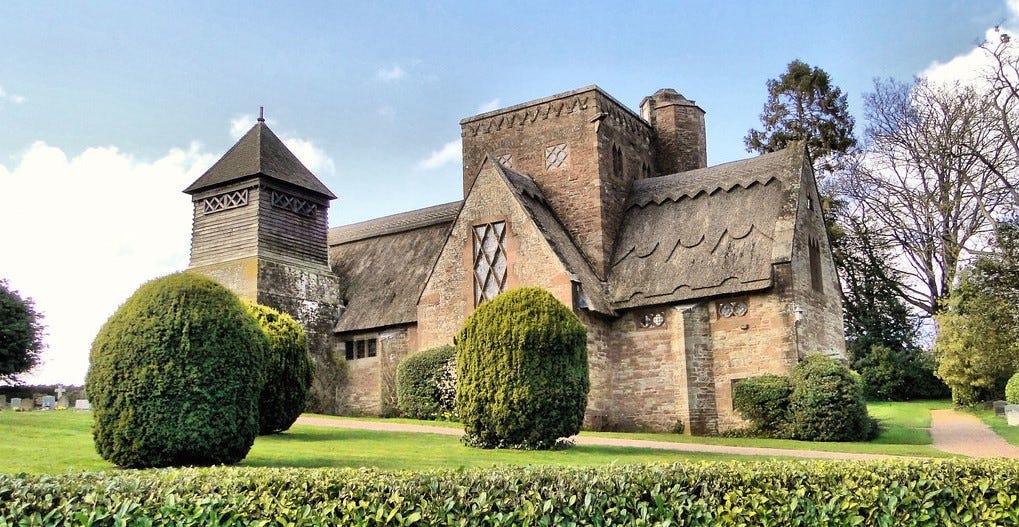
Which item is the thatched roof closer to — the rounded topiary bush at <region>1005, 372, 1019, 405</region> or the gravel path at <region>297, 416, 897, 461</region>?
the gravel path at <region>297, 416, 897, 461</region>

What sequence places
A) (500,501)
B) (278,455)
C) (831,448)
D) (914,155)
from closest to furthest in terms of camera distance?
1. (500,501)
2. (278,455)
3. (831,448)
4. (914,155)

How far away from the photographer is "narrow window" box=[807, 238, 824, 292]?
30297 millimetres

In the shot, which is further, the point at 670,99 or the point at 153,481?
the point at 670,99

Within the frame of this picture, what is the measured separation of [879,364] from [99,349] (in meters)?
39.2

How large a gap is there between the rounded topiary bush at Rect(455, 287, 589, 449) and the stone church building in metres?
8.32

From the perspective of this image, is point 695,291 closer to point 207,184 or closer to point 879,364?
point 207,184

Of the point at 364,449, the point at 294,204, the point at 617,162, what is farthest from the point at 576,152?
the point at 364,449

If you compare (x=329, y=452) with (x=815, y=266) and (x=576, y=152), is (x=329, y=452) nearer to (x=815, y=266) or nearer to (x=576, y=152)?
(x=576, y=152)

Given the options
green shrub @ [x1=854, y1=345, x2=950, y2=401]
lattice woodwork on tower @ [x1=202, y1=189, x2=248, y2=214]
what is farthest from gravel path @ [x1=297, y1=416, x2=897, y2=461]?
green shrub @ [x1=854, y1=345, x2=950, y2=401]

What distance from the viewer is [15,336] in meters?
46.7

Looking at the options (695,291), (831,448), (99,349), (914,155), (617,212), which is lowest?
(831,448)

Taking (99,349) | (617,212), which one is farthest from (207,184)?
(99,349)

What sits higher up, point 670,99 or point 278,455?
point 670,99

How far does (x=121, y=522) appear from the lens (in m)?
9.85
